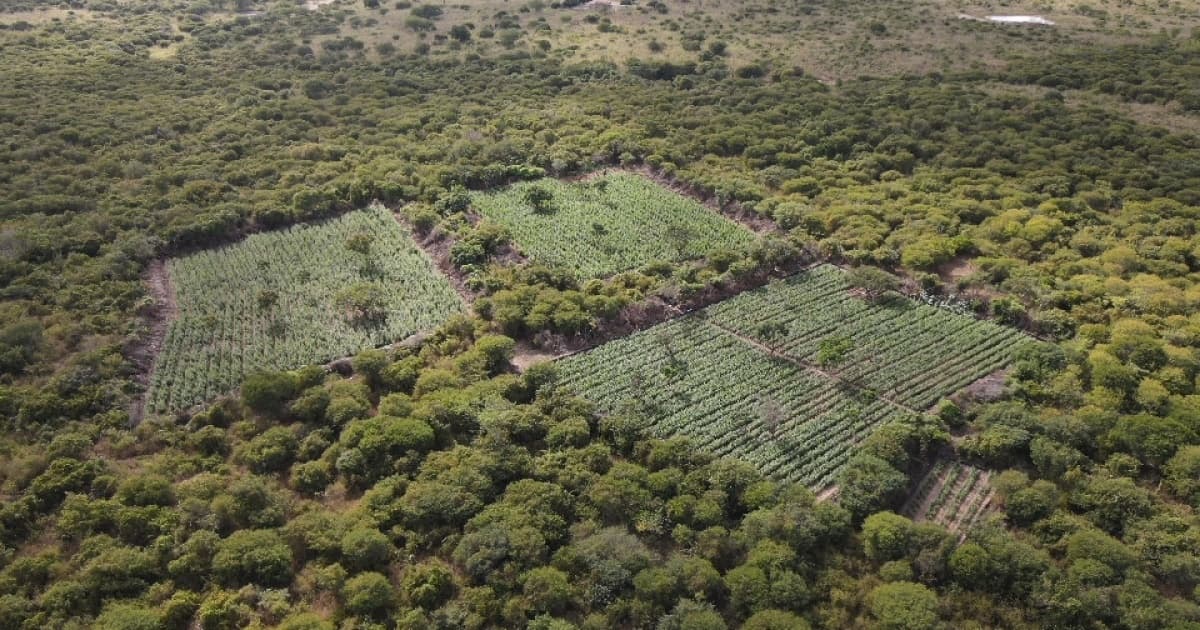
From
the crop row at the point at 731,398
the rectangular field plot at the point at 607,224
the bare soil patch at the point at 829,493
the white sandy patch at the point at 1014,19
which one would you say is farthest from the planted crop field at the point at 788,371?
the white sandy patch at the point at 1014,19

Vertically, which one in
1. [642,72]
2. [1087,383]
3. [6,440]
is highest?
[642,72]

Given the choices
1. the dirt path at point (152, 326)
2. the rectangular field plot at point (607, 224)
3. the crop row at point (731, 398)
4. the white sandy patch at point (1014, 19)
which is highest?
the white sandy patch at point (1014, 19)

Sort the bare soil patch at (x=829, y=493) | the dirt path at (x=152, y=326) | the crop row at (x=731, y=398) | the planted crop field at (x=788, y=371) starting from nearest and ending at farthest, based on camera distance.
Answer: the bare soil patch at (x=829, y=493), the crop row at (x=731, y=398), the planted crop field at (x=788, y=371), the dirt path at (x=152, y=326)

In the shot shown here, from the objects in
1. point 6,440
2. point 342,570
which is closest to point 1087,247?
point 342,570

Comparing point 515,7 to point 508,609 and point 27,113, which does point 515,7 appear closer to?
point 27,113

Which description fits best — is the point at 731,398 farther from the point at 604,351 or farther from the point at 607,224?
the point at 607,224

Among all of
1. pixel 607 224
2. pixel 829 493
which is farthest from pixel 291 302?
pixel 829 493

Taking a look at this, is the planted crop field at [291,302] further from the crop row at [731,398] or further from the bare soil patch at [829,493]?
the bare soil patch at [829,493]
